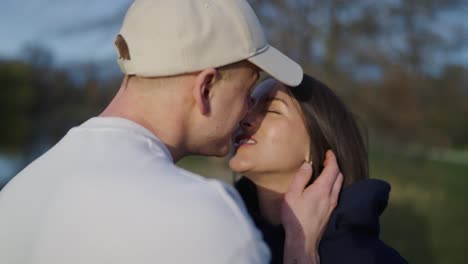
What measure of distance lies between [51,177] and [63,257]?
21 cm

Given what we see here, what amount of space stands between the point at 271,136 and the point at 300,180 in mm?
228

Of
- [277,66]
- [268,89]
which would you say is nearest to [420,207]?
[268,89]

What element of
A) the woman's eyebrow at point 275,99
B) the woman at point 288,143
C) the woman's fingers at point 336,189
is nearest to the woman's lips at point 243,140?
the woman at point 288,143

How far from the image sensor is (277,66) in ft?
6.47

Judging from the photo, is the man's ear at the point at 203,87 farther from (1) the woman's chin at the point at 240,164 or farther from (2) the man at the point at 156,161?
(1) the woman's chin at the point at 240,164

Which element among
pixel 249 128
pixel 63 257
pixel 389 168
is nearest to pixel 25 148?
pixel 389 168

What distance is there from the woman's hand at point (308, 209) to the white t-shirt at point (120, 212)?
0.91m

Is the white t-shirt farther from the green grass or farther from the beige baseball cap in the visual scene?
the green grass

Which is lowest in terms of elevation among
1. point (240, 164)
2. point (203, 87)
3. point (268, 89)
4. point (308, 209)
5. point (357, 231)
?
point (357, 231)

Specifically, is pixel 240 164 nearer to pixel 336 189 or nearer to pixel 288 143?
pixel 288 143

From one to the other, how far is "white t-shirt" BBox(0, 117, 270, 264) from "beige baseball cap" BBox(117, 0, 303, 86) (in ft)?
0.88

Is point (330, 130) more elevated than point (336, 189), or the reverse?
point (330, 130)

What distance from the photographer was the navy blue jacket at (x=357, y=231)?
233cm

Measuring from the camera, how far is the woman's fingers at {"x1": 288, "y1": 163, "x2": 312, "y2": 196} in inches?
98.9
